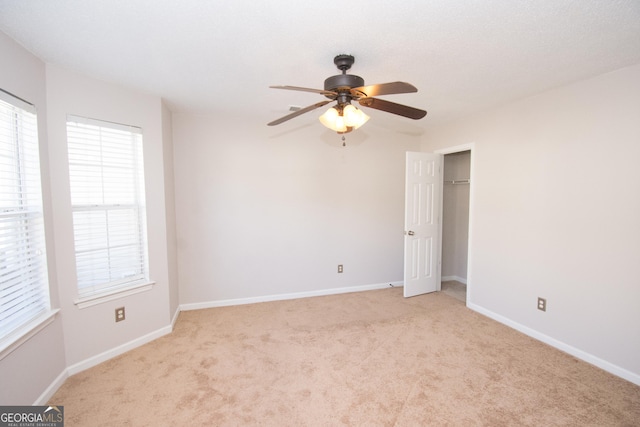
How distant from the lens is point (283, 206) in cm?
368

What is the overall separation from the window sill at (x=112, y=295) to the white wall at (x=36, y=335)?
174 millimetres

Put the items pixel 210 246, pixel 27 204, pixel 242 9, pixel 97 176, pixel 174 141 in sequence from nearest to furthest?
pixel 242 9
pixel 27 204
pixel 97 176
pixel 174 141
pixel 210 246

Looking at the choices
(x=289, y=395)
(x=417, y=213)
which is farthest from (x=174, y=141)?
(x=417, y=213)

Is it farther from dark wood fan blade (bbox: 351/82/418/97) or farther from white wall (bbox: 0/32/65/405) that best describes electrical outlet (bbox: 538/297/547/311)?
white wall (bbox: 0/32/65/405)

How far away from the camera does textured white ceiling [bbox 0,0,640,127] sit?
1.42 meters

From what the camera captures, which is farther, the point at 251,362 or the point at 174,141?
the point at 174,141

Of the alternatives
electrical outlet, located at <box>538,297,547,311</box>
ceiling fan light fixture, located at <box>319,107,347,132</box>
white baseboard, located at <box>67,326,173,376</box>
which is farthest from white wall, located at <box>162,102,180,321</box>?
electrical outlet, located at <box>538,297,547,311</box>

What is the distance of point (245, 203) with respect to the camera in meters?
3.54

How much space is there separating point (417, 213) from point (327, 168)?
141 centimetres

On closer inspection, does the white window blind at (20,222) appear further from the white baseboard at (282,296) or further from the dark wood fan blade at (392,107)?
→ the dark wood fan blade at (392,107)

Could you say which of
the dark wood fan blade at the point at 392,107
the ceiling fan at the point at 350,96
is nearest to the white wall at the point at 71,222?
the ceiling fan at the point at 350,96

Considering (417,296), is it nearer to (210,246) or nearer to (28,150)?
(210,246)

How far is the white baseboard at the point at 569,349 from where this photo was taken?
2.10 meters

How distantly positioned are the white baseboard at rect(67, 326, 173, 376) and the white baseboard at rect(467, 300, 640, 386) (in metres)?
3.62
